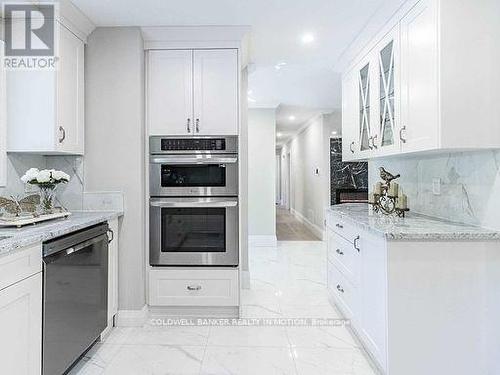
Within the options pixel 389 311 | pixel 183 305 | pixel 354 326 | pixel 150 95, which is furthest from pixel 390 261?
pixel 150 95

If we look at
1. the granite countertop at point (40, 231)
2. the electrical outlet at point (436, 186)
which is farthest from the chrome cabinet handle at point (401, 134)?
the granite countertop at point (40, 231)

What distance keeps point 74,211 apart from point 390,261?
7.83 ft

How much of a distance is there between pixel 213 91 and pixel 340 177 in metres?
4.77

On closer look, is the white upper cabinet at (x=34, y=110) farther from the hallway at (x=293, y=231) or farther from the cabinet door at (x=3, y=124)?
the hallway at (x=293, y=231)

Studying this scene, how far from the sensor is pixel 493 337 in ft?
6.40

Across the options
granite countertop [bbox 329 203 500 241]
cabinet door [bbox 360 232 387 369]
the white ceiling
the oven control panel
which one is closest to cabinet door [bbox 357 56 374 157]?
the white ceiling

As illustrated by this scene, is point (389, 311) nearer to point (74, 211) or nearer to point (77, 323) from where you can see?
point (77, 323)

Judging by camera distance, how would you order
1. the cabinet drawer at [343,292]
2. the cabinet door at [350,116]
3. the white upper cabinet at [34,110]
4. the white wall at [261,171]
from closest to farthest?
1. the white upper cabinet at [34,110]
2. the cabinet drawer at [343,292]
3. the cabinet door at [350,116]
4. the white wall at [261,171]

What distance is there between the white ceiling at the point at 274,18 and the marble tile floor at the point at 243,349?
7.88 feet

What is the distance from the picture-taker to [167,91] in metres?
3.04

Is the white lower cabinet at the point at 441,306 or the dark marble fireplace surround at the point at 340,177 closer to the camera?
the white lower cabinet at the point at 441,306

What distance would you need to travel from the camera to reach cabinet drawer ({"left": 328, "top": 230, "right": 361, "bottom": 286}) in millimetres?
2572

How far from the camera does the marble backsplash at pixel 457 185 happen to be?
207cm

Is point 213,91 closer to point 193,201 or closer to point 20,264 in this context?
point 193,201
